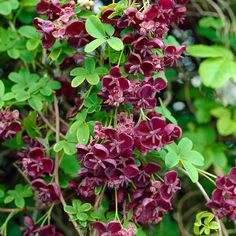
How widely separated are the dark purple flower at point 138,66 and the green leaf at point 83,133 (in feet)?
0.47

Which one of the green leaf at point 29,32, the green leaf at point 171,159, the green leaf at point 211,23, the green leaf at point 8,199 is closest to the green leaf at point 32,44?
the green leaf at point 29,32

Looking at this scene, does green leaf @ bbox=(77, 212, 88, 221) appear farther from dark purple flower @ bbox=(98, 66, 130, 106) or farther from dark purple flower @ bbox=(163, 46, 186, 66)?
dark purple flower @ bbox=(163, 46, 186, 66)

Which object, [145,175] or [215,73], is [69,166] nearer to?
[145,175]

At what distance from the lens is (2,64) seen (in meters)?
1.70

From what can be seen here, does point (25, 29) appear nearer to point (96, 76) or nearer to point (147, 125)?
point (96, 76)

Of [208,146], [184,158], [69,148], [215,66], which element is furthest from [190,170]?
[208,146]

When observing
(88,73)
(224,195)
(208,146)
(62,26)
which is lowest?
(208,146)

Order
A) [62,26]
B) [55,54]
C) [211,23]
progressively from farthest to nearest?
1. [211,23]
2. [55,54]
3. [62,26]

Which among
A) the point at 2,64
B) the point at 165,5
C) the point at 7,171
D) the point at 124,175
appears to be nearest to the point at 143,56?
the point at 165,5

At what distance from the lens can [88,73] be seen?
122cm

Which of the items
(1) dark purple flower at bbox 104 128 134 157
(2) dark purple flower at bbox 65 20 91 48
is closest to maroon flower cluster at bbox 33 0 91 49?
(2) dark purple flower at bbox 65 20 91 48

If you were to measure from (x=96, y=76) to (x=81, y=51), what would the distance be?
0.23 metres

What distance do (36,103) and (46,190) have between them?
218mm

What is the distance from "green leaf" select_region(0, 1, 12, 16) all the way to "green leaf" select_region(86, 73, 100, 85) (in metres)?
0.37
